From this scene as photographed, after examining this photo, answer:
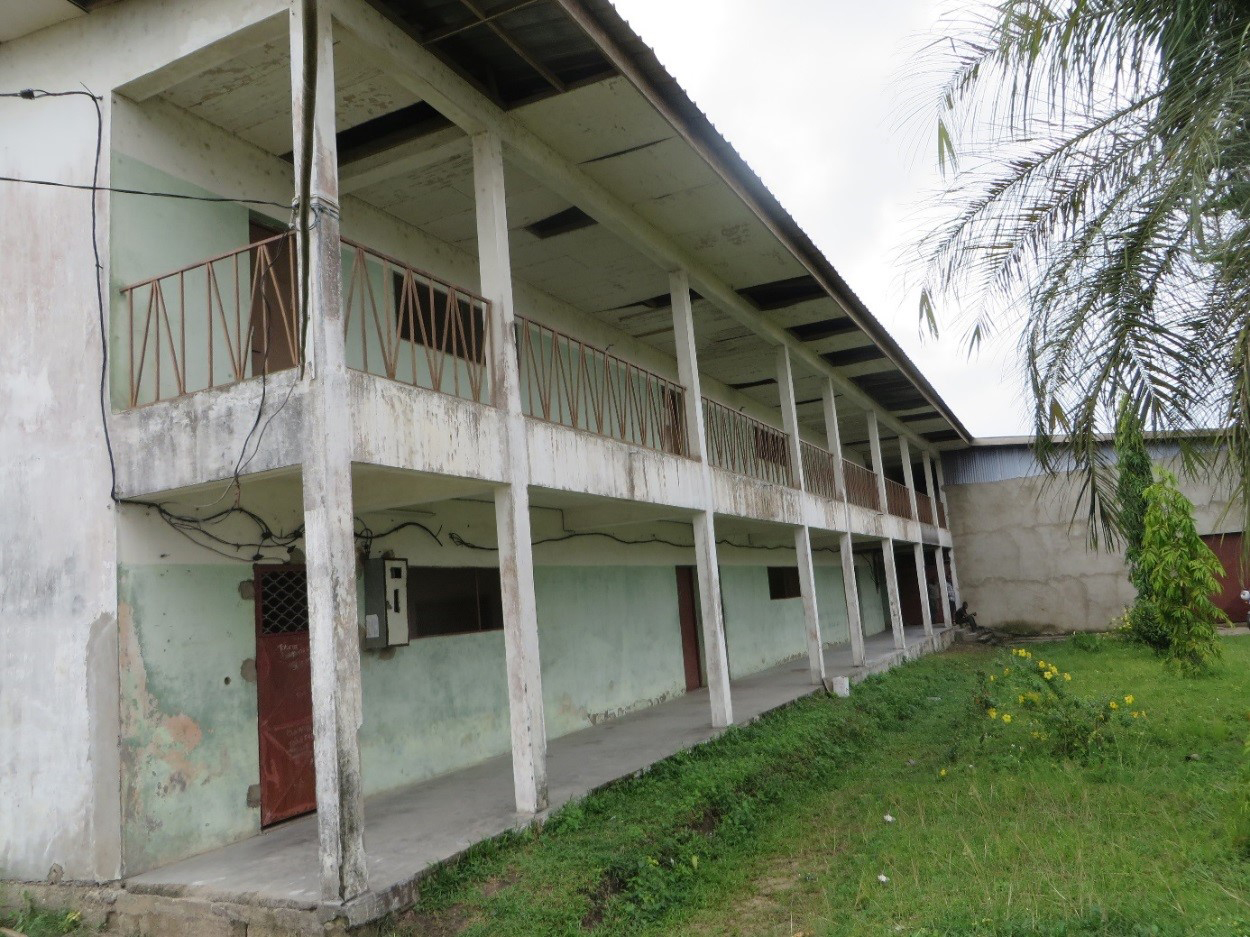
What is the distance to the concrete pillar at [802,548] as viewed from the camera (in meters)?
13.4

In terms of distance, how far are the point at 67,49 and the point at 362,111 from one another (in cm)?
215

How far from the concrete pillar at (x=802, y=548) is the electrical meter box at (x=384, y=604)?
6.77 meters

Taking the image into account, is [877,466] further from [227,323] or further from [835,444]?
[227,323]

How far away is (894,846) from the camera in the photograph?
6273 millimetres

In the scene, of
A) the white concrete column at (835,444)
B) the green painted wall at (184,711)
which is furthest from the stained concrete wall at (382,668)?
the white concrete column at (835,444)

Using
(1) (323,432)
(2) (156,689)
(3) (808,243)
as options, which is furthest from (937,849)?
(3) (808,243)

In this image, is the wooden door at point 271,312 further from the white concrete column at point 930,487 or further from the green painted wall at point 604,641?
the white concrete column at point 930,487

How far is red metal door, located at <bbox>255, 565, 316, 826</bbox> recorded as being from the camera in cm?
699

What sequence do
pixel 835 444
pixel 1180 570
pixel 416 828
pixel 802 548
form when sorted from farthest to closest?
pixel 835 444 < pixel 802 548 < pixel 1180 570 < pixel 416 828

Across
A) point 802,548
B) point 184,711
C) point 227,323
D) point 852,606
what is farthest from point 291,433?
point 852,606

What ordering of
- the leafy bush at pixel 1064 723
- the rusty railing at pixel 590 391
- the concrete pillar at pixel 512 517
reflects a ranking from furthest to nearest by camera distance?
the rusty railing at pixel 590 391 < the leafy bush at pixel 1064 723 < the concrete pillar at pixel 512 517

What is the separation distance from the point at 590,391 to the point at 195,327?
5989 mm

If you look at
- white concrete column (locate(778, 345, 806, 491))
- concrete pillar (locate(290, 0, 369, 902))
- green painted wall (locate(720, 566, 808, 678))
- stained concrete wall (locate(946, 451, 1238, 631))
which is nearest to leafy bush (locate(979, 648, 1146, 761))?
white concrete column (locate(778, 345, 806, 491))

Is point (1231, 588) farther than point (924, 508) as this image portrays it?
No
